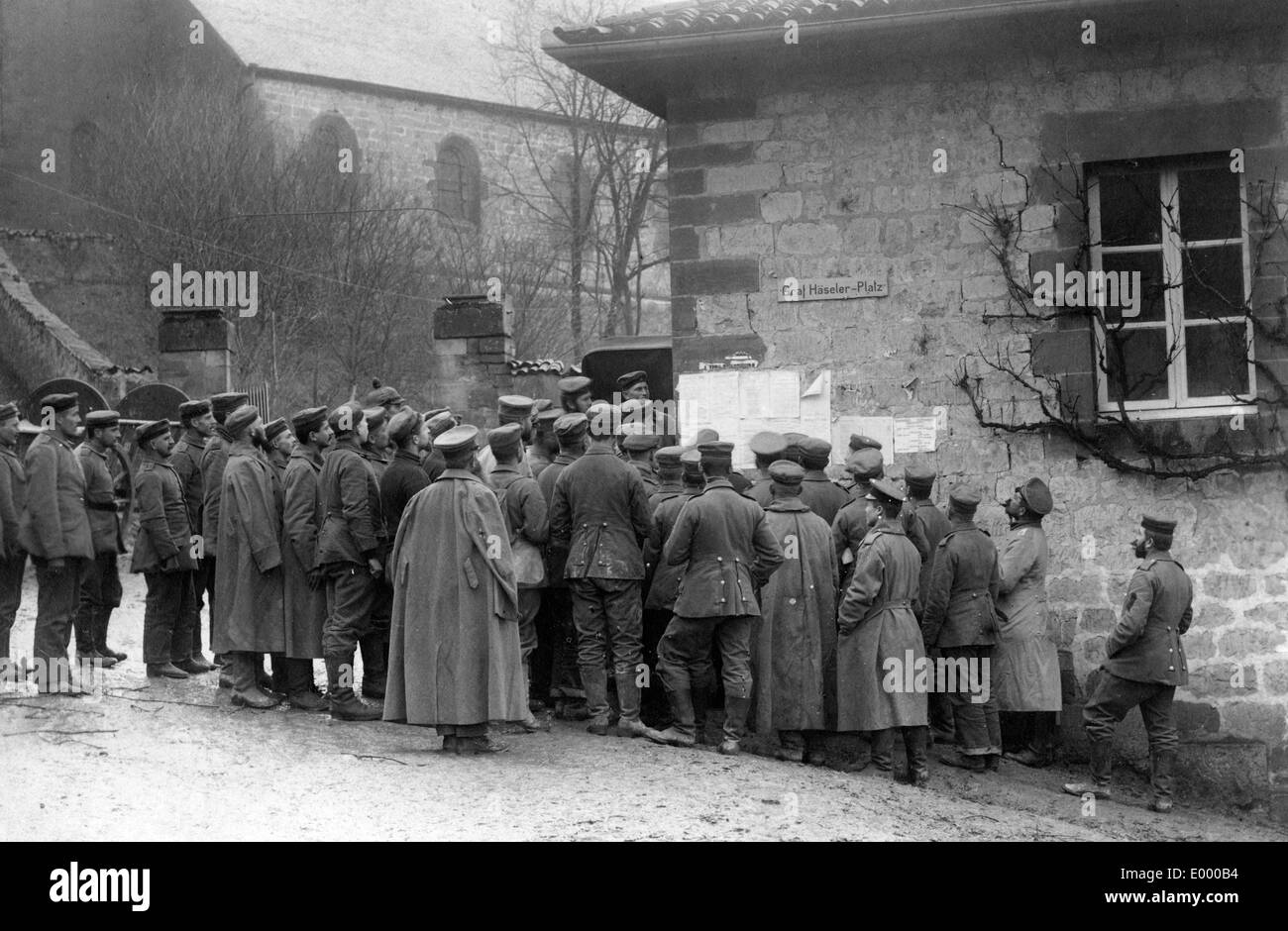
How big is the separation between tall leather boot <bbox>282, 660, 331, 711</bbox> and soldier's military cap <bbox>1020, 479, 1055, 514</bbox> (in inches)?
190

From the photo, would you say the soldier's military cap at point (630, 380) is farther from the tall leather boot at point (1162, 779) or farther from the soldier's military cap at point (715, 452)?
the tall leather boot at point (1162, 779)

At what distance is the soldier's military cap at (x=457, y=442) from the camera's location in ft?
27.4

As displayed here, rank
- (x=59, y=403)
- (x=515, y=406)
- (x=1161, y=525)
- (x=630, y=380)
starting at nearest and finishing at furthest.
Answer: (x=1161, y=525), (x=59, y=403), (x=515, y=406), (x=630, y=380)

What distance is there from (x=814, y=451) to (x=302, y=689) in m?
3.78

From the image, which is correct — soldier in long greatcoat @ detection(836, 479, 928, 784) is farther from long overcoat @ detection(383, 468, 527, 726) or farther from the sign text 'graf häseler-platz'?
the sign text 'graf häseler-platz'

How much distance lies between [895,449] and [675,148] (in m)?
2.85

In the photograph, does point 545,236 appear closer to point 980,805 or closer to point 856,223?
point 856,223

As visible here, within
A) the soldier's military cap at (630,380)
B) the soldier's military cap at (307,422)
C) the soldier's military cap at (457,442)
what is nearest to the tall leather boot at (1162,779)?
the soldier's military cap at (630,380)

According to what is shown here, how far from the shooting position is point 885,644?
8.70m

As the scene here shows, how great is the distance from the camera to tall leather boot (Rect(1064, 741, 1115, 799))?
905cm

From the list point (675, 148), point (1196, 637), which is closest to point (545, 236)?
point (675, 148)

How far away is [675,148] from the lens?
1090 centimetres

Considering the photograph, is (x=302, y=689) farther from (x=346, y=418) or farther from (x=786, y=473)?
(x=786, y=473)

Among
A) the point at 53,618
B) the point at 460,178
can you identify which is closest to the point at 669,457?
the point at 53,618
